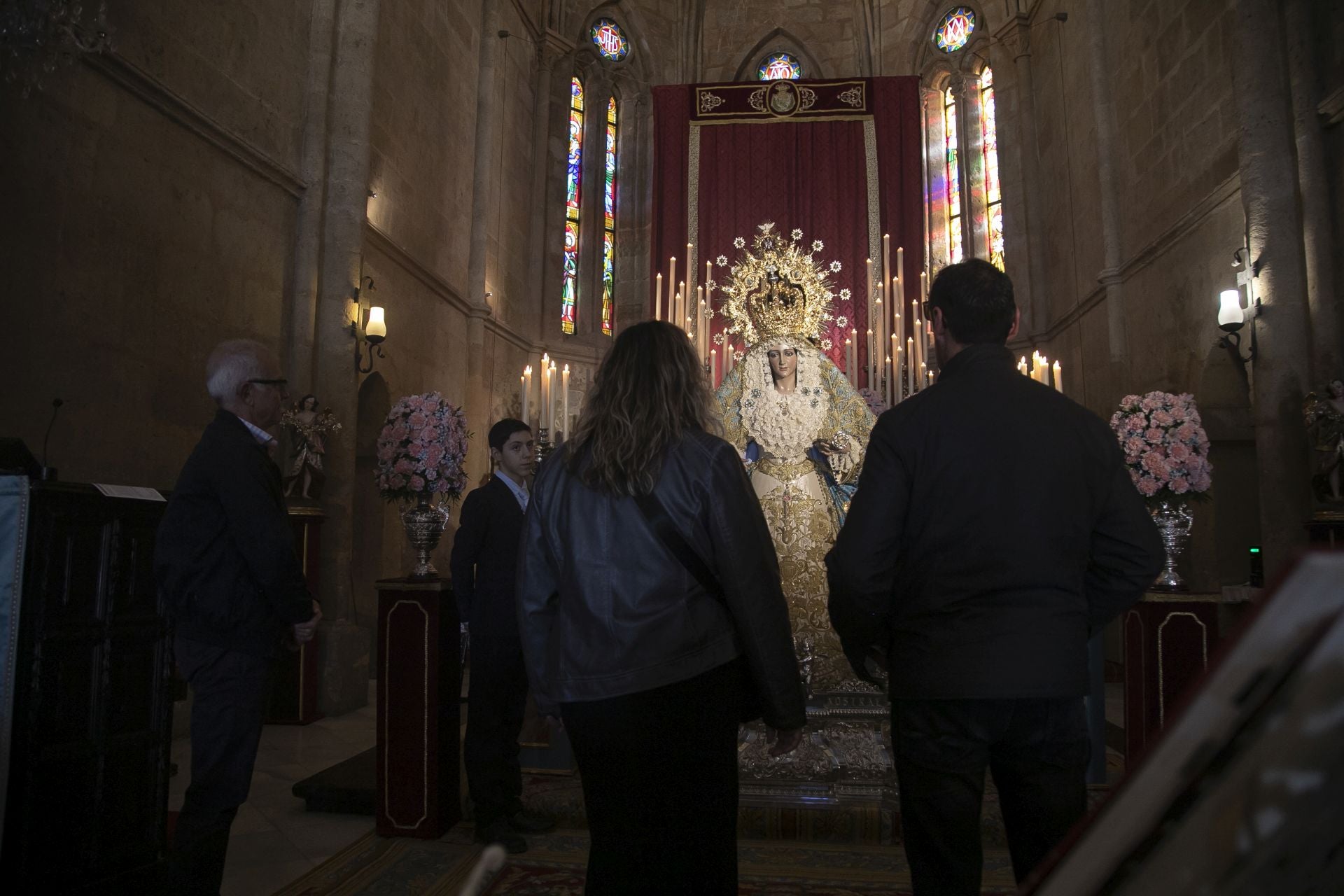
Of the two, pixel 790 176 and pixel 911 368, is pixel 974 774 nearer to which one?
pixel 911 368

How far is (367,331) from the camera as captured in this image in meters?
7.38

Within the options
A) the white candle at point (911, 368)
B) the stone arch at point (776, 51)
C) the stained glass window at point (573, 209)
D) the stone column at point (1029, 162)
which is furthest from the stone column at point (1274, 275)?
the stone arch at point (776, 51)

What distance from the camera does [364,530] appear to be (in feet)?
28.5

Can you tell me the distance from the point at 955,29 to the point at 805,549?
1162cm

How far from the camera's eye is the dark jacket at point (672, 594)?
1.87 metres

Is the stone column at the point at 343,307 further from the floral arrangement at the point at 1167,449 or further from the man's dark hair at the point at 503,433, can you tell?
the floral arrangement at the point at 1167,449

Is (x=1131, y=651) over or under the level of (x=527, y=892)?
over

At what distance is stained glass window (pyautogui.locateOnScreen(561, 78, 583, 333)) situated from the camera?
43.8 feet

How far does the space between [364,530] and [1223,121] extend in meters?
8.10

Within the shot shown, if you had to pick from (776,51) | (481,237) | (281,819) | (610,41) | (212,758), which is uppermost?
(776,51)


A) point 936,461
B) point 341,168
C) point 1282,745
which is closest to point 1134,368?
point 341,168

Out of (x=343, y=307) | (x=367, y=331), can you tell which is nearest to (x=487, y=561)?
(x=343, y=307)

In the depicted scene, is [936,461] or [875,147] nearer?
[936,461]

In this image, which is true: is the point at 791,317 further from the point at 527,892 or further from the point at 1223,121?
the point at 1223,121
